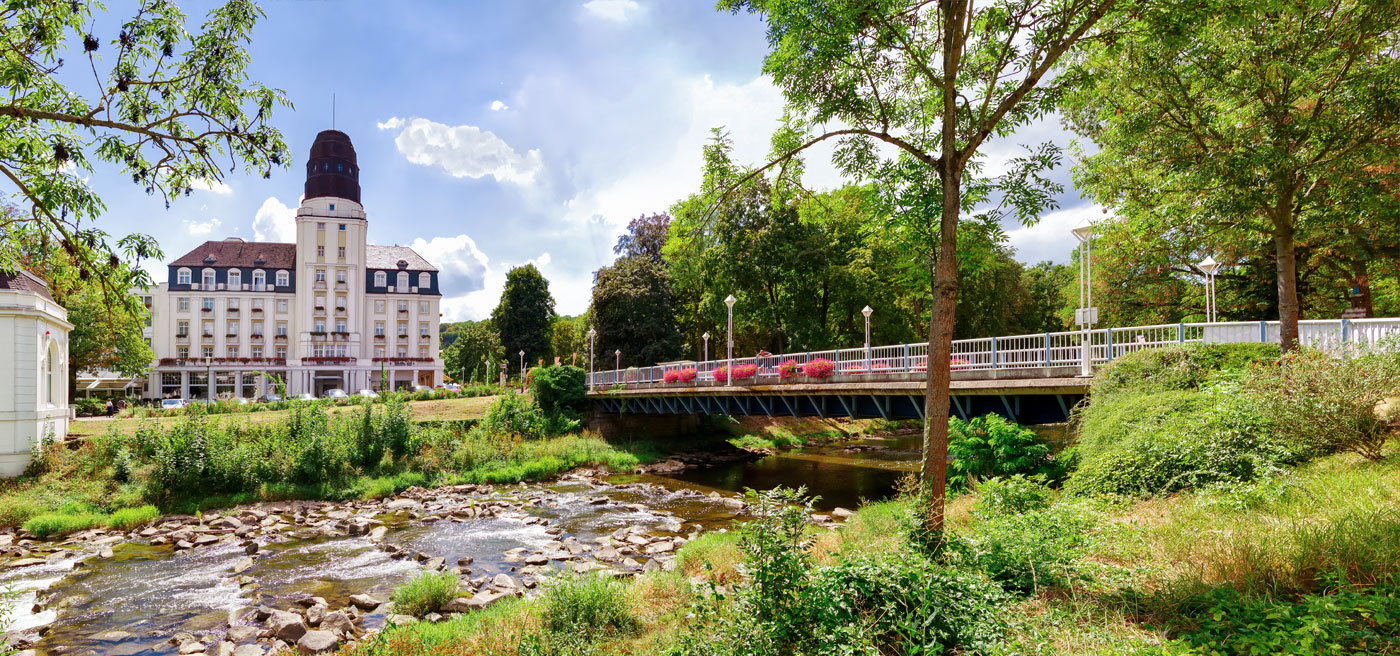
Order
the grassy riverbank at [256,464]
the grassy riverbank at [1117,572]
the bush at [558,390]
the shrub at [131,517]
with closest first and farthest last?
1. the grassy riverbank at [1117,572]
2. the shrub at [131,517]
3. the grassy riverbank at [256,464]
4. the bush at [558,390]

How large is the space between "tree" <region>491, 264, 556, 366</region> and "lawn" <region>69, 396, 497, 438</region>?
17.9 m

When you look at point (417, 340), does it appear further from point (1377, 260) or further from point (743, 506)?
point (1377, 260)

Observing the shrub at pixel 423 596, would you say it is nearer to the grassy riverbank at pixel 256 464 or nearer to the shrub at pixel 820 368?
the grassy riverbank at pixel 256 464

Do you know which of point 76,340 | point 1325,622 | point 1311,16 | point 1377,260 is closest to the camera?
point 1325,622

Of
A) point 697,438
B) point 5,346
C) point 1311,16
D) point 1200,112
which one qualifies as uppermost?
point 1311,16

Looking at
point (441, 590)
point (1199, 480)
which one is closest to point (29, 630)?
point (441, 590)

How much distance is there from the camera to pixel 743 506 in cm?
1992

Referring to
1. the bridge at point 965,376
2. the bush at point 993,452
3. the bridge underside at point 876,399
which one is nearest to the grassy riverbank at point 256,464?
the bridge underside at point 876,399

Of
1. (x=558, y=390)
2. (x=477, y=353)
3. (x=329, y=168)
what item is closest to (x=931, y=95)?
(x=558, y=390)

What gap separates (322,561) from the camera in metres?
14.4

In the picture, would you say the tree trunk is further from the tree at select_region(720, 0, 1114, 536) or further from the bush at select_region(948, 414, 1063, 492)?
the tree at select_region(720, 0, 1114, 536)

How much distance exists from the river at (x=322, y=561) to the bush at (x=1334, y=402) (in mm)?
8827

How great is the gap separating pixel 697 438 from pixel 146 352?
3445 cm

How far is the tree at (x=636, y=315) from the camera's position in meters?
43.0
